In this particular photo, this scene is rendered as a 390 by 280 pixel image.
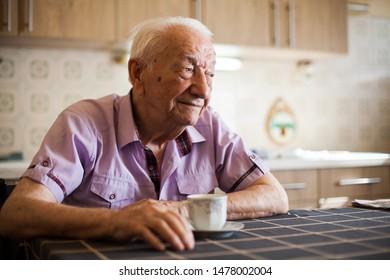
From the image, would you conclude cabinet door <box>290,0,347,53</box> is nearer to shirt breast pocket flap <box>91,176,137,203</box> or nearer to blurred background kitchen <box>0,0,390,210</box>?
blurred background kitchen <box>0,0,390,210</box>

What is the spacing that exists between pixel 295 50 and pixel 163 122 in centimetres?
176

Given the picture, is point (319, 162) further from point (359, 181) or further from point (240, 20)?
point (240, 20)

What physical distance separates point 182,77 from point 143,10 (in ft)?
4.29

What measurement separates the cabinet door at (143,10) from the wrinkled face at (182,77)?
Result: 1177 mm

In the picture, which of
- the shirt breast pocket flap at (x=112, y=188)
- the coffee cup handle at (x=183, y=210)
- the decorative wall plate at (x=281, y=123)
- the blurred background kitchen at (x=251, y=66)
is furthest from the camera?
the decorative wall plate at (x=281, y=123)

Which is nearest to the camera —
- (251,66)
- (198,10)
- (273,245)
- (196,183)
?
(273,245)

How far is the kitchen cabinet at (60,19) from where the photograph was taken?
2.28 metres

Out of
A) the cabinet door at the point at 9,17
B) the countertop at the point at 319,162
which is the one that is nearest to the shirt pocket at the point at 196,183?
the countertop at the point at 319,162

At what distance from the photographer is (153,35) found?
1362 mm

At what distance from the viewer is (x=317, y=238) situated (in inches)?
34.8

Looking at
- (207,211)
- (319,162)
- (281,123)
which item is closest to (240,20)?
(281,123)

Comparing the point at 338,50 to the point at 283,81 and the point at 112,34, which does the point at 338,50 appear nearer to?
the point at 283,81

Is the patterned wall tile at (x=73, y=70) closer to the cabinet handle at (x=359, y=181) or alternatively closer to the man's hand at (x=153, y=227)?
the cabinet handle at (x=359, y=181)
